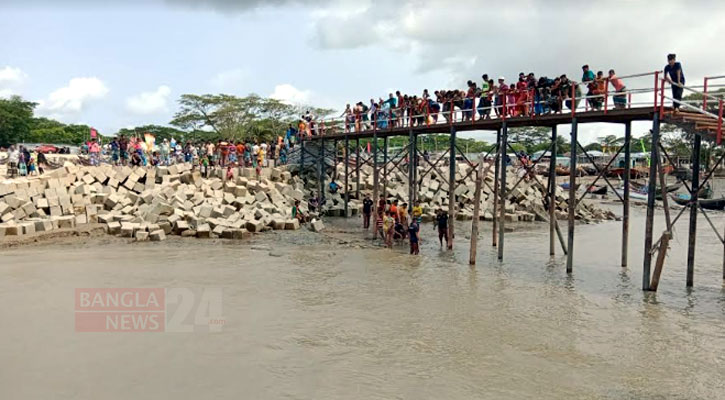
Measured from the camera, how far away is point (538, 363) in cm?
842

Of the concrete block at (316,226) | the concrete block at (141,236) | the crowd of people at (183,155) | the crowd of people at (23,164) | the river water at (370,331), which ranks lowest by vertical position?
the river water at (370,331)

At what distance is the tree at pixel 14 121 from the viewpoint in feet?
168

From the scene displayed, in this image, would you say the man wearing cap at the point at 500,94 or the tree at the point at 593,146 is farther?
the tree at the point at 593,146

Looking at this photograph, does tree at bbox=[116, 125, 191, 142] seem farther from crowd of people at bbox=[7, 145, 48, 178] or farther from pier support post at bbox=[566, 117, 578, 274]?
pier support post at bbox=[566, 117, 578, 274]

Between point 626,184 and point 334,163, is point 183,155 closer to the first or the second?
point 334,163

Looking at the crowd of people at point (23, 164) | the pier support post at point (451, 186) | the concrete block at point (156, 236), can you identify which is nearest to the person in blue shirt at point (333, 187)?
the pier support post at point (451, 186)

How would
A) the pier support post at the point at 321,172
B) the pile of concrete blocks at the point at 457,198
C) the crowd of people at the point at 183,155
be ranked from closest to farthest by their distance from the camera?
the crowd of people at the point at 183,155, the pile of concrete blocks at the point at 457,198, the pier support post at the point at 321,172

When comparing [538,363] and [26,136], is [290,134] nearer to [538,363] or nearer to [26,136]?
[538,363]

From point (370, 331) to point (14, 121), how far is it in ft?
183

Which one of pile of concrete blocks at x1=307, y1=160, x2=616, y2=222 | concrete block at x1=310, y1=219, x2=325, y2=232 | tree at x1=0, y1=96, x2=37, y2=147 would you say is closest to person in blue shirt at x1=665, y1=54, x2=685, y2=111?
concrete block at x1=310, y1=219, x2=325, y2=232

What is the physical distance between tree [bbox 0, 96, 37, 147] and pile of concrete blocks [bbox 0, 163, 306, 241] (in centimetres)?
3579

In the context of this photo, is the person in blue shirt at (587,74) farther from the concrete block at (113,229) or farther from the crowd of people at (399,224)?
the concrete block at (113,229)

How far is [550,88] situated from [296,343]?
9665mm

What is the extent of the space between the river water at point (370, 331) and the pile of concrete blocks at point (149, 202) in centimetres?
213
